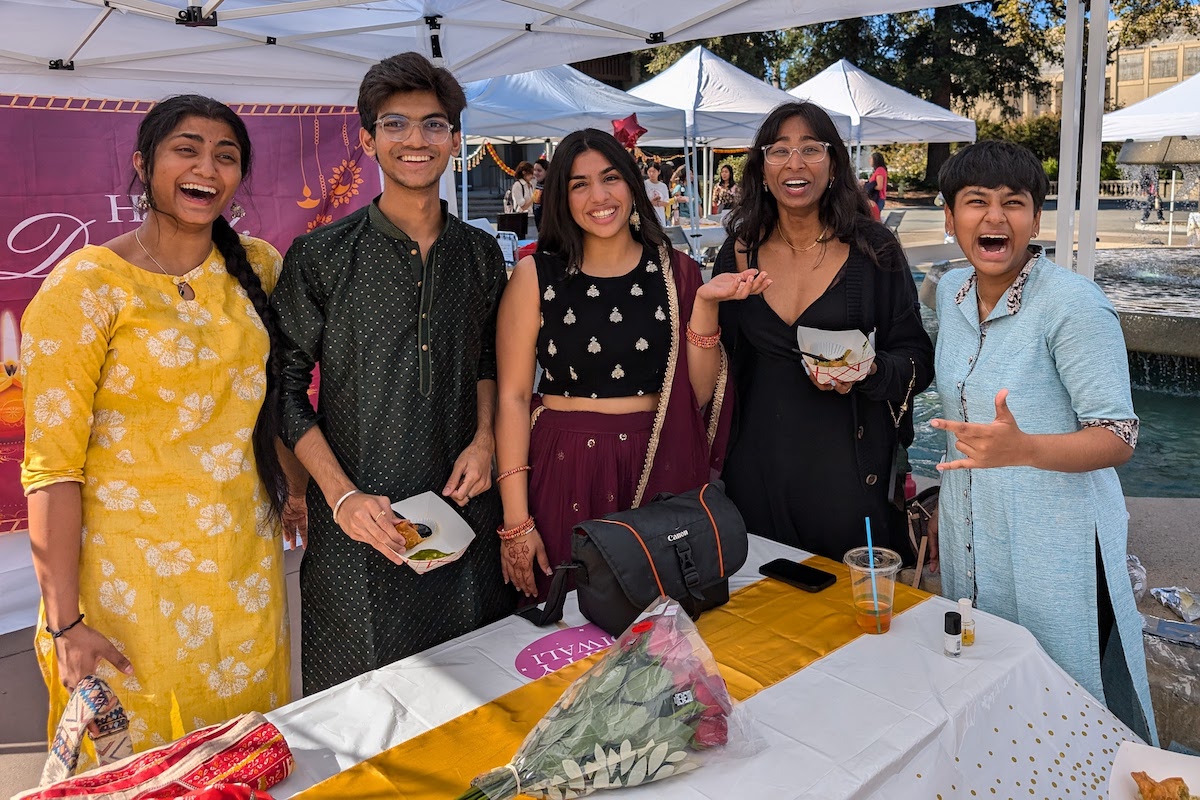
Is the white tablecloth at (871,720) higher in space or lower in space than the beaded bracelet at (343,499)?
lower

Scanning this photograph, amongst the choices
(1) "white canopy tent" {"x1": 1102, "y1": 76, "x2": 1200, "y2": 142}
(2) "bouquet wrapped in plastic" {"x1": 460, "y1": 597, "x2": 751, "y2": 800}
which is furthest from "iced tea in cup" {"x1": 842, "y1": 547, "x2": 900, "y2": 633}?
(1) "white canopy tent" {"x1": 1102, "y1": 76, "x2": 1200, "y2": 142}

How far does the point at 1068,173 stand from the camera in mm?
3180

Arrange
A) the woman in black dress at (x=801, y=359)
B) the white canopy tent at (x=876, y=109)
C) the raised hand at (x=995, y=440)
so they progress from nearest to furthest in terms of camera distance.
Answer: the raised hand at (x=995, y=440), the woman in black dress at (x=801, y=359), the white canopy tent at (x=876, y=109)

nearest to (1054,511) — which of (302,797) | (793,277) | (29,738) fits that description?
(793,277)

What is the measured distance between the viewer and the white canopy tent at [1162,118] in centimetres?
678

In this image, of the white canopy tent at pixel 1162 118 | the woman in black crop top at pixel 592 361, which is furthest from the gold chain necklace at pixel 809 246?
the white canopy tent at pixel 1162 118

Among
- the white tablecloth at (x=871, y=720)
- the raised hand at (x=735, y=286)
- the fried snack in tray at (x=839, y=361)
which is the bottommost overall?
the white tablecloth at (x=871, y=720)

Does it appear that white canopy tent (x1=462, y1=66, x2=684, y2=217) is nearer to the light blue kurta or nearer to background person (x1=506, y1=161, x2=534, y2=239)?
background person (x1=506, y1=161, x2=534, y2=239)

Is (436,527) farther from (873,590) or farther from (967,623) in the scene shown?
(967,623)

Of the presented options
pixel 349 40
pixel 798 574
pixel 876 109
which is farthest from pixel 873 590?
pixel 876 109

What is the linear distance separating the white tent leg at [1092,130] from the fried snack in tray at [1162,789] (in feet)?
7.75

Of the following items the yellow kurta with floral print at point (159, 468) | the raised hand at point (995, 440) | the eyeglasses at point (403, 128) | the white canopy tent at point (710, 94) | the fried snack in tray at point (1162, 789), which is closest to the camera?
the fried snack in tray at point (1162, 789)

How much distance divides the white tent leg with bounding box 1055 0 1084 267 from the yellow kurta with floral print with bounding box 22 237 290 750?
284 cm

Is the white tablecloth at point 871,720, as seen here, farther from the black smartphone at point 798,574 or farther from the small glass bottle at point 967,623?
the black smartphone at point 798,574
